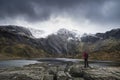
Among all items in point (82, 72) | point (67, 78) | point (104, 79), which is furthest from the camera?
point (82, 72)

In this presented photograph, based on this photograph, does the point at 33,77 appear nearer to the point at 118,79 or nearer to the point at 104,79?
the point at 104,79

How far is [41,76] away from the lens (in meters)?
39.4

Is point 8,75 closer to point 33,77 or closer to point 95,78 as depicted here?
point 33,77

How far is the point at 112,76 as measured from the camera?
123 ft

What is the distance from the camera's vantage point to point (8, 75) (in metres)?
40.4

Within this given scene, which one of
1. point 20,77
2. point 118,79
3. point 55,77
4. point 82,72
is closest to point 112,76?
point 118,79

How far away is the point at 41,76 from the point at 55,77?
3051mm

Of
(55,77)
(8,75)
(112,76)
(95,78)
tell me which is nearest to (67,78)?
(55,77)

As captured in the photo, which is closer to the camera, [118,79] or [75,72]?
[118,79]

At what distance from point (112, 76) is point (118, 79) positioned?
1318 millimetres

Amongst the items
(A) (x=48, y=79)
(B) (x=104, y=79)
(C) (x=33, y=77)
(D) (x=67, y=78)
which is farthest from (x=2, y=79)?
(B) (x=104, y=79)

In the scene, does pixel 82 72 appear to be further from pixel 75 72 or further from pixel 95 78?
pixel 95 78

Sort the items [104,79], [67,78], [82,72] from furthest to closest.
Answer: [82,72]
[67,78]
[104,79]

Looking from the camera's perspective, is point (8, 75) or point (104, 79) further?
point (8, 75)
